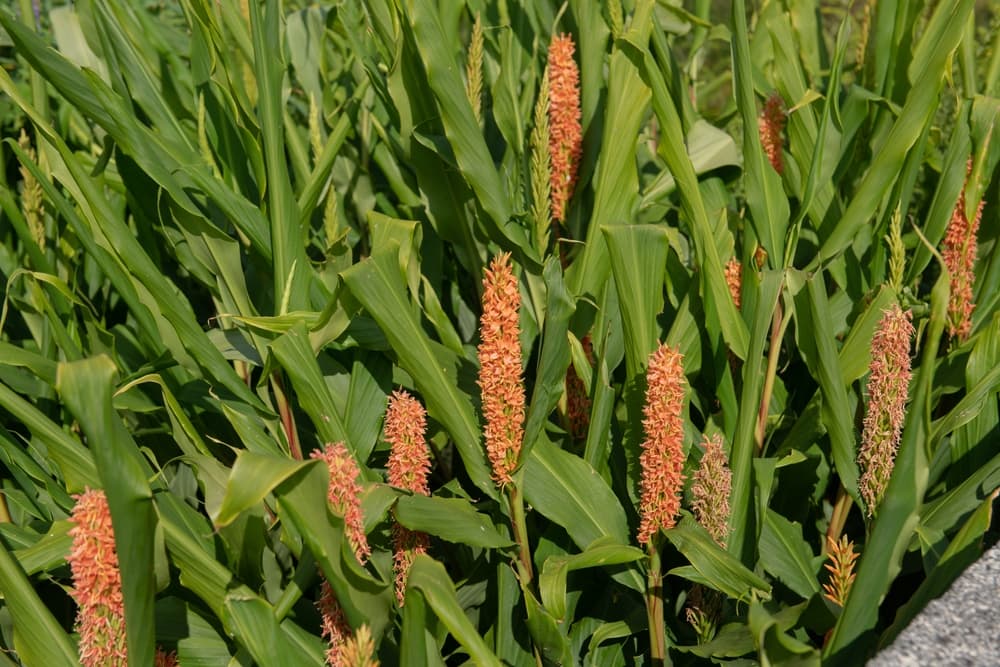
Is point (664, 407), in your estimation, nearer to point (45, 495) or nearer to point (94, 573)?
point (94, 573)

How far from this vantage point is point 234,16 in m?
2.21

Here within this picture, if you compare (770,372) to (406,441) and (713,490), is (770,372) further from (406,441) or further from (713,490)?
(406,441)

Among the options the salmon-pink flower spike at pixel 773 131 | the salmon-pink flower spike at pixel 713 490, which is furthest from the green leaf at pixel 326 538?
the salmon-pink flower spike at pixel 773 131

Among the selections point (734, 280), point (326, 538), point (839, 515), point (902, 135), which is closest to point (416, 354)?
point (326, 538)

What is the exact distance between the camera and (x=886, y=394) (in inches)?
58.9

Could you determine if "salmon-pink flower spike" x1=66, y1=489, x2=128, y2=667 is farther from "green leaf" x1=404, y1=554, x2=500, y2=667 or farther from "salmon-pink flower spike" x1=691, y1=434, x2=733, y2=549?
"salmon-pink flower spike" x1=691, y1=434, x2=733, y2=549

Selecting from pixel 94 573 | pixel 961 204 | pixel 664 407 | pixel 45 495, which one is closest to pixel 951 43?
pixel 961 204

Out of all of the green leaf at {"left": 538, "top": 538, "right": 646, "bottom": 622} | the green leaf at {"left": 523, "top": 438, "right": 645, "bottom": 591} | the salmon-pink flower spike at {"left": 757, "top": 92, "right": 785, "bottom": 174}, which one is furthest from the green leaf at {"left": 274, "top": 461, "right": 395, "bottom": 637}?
the salmon-pink flower spike at {"left": 757, "top": 92, "right": 785, "bottom": 174}

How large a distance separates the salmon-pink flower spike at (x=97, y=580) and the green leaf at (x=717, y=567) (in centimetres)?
77

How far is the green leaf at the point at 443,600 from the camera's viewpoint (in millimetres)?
1350

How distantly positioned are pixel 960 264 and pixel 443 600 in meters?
1.22

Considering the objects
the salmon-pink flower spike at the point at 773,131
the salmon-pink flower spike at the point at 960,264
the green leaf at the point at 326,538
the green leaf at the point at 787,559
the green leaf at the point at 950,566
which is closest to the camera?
the green leaf at the point at 326,538

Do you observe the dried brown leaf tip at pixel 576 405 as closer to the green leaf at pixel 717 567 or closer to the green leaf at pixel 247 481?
the green leaf at pixel 717 567

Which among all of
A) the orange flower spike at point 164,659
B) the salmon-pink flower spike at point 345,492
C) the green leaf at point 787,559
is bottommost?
the orange flower spike at point 164,659
